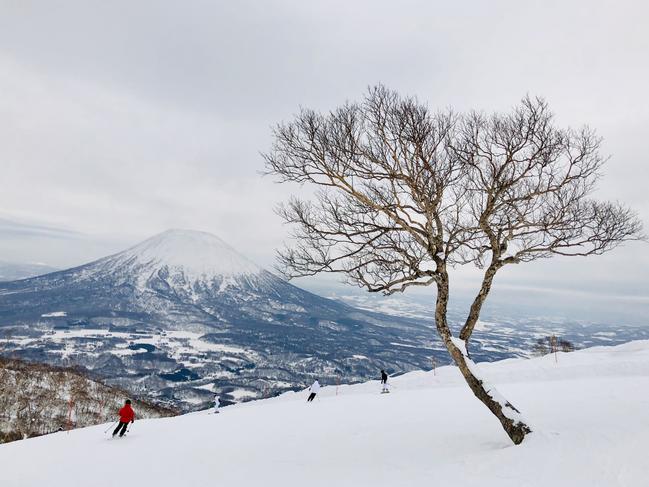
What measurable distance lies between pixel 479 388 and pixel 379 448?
3.44 m

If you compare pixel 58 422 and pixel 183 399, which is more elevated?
pixel 58 422

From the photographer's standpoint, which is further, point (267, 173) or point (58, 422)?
point (58, 422)

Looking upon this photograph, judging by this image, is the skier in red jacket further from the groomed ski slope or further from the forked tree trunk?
the forked tree trunk

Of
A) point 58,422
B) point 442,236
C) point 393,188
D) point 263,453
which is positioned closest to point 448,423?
point 263,453

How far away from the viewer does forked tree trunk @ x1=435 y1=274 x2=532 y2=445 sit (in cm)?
850

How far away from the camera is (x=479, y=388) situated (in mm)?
9062

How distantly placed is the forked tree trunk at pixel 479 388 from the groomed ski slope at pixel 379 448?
369mm

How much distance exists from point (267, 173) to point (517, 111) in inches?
267

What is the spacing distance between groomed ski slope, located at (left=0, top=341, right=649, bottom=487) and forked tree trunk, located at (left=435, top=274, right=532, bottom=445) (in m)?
0.37

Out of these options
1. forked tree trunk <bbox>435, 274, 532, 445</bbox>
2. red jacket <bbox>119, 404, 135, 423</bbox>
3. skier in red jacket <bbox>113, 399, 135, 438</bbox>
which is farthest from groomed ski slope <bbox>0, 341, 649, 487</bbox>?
red jacket <bbox>119, 404, 135, 423</bbox>

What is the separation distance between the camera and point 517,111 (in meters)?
9.23

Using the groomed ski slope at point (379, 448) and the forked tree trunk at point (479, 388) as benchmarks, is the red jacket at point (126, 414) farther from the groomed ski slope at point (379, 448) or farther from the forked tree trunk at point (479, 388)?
the forked tree trunk at point (479, 388)

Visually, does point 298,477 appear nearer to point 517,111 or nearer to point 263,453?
point 263,453

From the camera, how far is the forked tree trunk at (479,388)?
8500 mm
